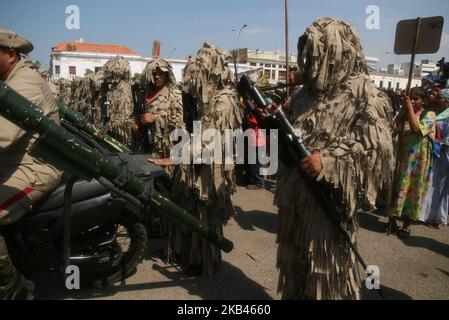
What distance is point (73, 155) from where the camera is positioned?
2.02 metres

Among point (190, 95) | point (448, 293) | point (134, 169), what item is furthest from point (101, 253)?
point (448, 293)

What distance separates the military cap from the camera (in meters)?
2.40

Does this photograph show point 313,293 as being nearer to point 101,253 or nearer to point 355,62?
point 355,62

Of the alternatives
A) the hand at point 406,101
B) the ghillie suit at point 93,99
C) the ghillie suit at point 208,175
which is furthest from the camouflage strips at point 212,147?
the ghillie suit at point 93,99

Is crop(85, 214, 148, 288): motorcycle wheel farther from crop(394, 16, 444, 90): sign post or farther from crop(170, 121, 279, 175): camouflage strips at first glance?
crop(394, 16, 444, 90): sign post

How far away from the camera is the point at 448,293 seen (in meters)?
3.25

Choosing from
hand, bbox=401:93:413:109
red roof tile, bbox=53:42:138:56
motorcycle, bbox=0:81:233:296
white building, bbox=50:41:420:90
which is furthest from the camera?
red roof tile, bbox=53:42:138:56

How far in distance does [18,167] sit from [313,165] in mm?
2020

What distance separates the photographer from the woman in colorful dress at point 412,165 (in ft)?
15.3

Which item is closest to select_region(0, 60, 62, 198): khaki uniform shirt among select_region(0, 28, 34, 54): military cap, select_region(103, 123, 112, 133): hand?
select_region(0, 28, 34, 54): military cap

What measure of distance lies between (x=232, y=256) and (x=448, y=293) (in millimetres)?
2108

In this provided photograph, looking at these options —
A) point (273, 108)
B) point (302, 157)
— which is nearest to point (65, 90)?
Result: point (273, 108)

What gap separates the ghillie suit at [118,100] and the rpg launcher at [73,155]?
3.46 meters

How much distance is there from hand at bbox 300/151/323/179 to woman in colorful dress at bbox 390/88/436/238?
3097mm
